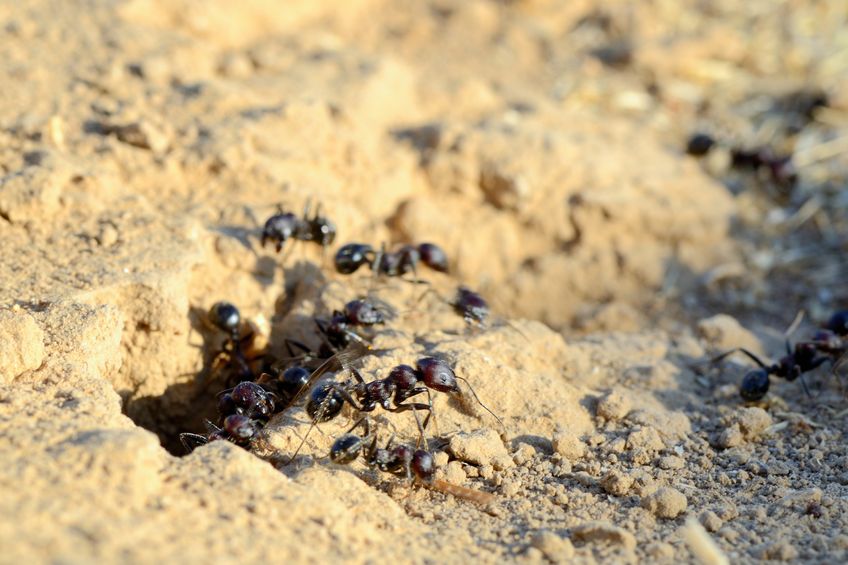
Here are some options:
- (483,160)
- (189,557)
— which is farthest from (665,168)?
(189,557)

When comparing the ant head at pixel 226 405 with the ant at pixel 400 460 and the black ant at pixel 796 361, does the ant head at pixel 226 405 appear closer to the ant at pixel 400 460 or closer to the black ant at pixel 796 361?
the ant at pixel 400 460

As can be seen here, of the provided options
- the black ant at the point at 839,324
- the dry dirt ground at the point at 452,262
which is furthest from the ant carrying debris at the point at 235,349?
the black ant at the point at 839,324

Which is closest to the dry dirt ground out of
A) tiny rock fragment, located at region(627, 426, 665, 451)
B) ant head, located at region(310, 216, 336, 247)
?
tiny rock fragment, located at region(627, 426, 665, 451)

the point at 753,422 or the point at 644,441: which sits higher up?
the point at 644,441

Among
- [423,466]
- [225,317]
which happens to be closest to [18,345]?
[225,317]

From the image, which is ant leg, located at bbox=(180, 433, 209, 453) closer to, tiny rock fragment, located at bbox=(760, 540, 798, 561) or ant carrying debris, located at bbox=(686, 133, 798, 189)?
tiny rock fragment, located at bbox=(760, 540, 798, 561)

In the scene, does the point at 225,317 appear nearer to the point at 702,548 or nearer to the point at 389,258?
the point at 389,258

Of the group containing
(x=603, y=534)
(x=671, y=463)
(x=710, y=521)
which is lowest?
(x=671, y=463)
